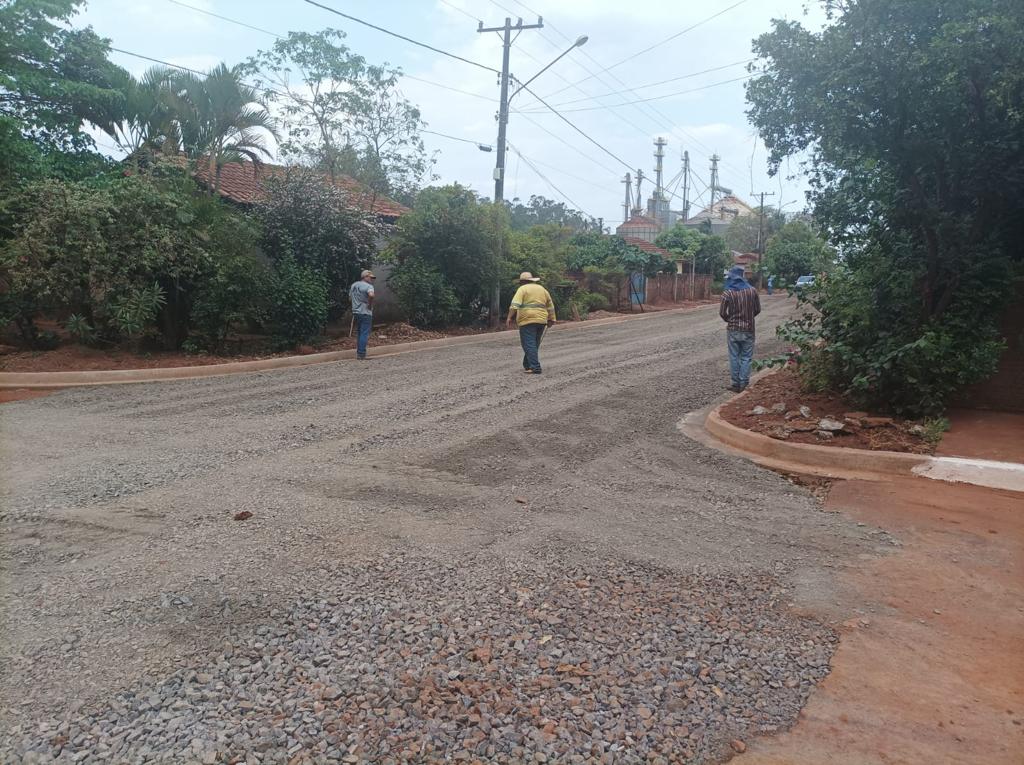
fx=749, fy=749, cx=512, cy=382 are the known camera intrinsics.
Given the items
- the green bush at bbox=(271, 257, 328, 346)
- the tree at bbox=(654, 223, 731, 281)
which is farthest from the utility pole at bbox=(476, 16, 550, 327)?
the tree at bbox=(654, 223, 731, 281)

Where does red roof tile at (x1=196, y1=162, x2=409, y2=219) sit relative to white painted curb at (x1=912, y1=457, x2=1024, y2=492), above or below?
above

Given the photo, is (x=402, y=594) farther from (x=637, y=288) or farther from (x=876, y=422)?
(x=637, y=288)

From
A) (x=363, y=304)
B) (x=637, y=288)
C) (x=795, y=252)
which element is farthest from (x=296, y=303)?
(x=795, y=252)

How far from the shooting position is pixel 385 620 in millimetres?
3607

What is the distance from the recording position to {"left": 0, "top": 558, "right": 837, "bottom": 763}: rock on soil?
2705mm

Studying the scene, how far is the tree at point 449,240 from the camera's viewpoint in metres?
18.3

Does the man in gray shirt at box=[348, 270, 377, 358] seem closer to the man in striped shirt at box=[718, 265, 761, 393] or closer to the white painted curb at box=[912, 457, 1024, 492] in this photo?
the man in striped shirt at box=[718, 265, 761, 393]

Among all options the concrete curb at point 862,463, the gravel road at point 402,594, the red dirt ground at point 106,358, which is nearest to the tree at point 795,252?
the concrete curb at point 862,463

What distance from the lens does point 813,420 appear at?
7625mm

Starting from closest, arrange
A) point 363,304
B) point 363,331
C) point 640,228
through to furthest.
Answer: point 363,304 < point 363,331 < point 640,228

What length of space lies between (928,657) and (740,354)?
7.11 m

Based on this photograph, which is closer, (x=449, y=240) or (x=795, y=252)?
(x=449, y=240)

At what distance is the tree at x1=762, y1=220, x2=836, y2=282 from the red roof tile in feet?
33.8

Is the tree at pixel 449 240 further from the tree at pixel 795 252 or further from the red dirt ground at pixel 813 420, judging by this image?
the red dirt ground at pixel 813 420
